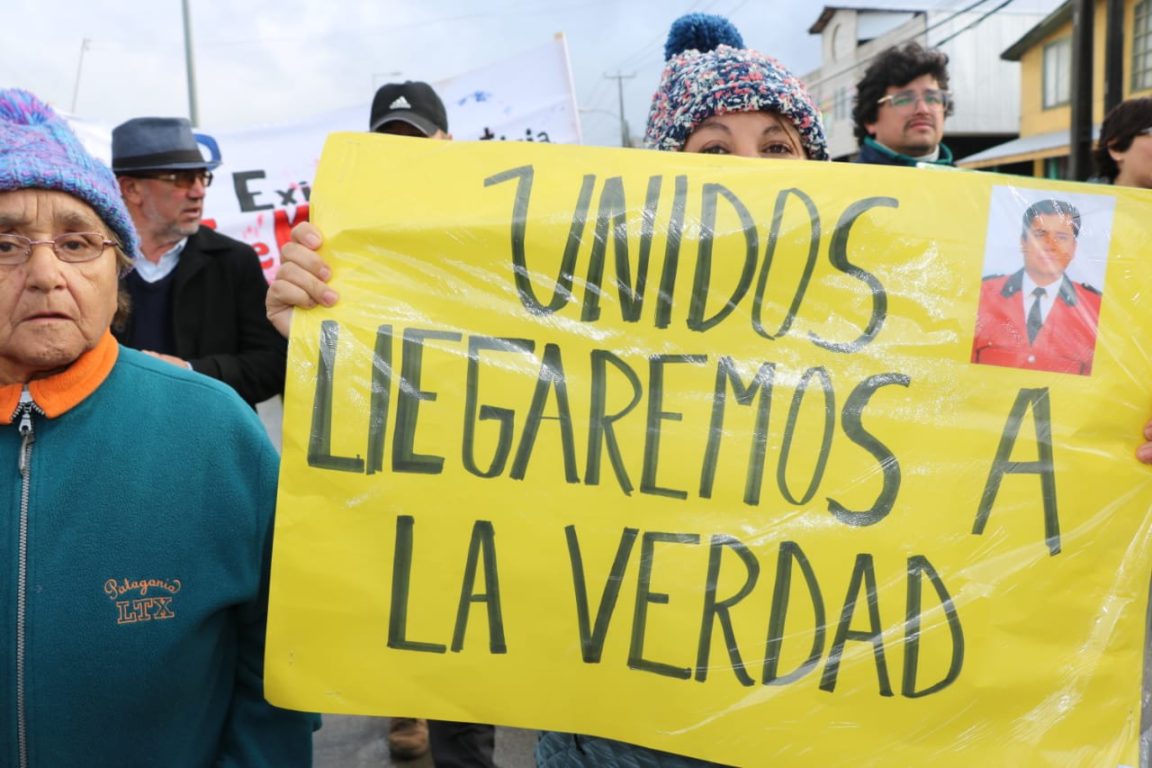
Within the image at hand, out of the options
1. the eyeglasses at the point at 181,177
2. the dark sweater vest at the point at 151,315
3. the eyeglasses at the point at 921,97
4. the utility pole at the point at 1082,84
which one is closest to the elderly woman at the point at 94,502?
the dark sweater vest at the point at 151,315

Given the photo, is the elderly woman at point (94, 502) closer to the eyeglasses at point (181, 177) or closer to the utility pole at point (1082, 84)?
the eyeglasses at point (181, 177)

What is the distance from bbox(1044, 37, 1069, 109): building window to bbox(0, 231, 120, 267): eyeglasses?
3028 centimetres

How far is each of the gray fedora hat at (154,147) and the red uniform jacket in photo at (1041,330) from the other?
2.61 meters

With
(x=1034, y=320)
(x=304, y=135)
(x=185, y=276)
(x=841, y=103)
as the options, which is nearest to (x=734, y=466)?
(x=1034, y=320)

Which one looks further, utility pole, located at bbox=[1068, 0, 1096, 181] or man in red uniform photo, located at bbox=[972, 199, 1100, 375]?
utility pole, located at bbox=[1068, 0, 1096, 181]

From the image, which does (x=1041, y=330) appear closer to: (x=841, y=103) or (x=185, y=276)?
(x=185, y=276)

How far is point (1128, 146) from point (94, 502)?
3282 millimetres

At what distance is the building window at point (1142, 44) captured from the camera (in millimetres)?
21047

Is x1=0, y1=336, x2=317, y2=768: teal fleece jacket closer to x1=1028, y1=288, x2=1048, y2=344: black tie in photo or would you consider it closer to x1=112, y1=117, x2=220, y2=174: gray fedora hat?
x1=1028, y1=288, x2=1048, y2=344: black tie in photo

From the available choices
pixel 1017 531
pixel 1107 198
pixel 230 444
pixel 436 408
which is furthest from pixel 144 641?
pixel 1107 198

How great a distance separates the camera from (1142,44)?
21.3 metres

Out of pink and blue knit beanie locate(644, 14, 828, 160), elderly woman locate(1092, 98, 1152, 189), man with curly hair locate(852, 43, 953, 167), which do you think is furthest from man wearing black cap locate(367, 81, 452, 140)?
elderly woman locate(1092, 98, 1152, 189)

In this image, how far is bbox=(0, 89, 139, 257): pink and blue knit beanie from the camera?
4.06 feet

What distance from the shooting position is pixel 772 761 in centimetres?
134
